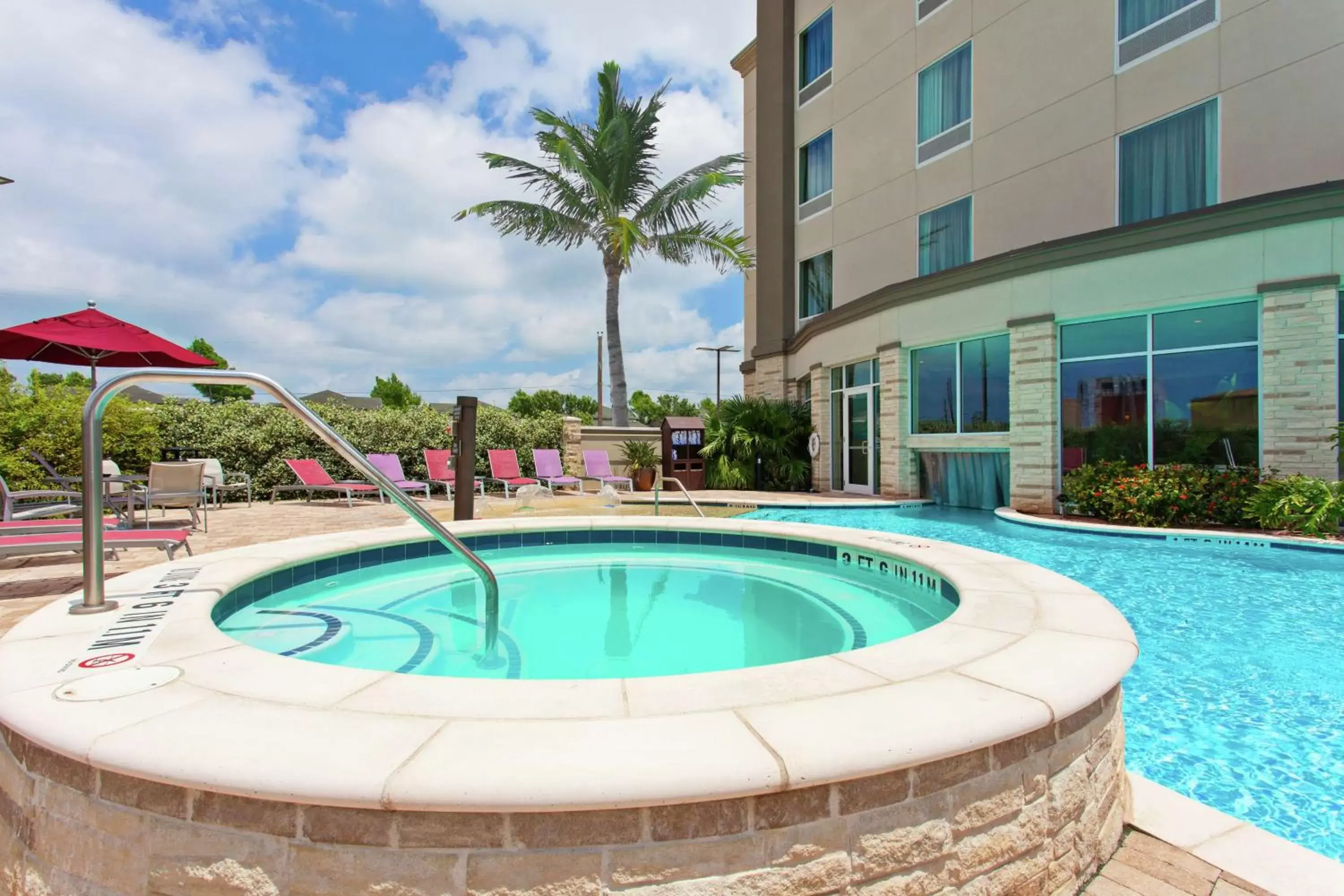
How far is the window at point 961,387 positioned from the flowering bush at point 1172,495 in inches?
85.2

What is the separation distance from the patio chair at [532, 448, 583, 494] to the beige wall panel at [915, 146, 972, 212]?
10.1m

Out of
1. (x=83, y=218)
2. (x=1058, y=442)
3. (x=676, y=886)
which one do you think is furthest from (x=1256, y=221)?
(x=83, y=218)

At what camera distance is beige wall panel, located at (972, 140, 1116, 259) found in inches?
448

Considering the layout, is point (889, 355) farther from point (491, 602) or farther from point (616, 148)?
point (491, 602)

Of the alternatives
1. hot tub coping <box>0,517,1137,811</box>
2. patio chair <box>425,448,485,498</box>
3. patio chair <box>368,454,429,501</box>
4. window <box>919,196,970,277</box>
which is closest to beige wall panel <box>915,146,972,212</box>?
window <box>919,196,970,277</box>

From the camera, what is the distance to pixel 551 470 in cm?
1474

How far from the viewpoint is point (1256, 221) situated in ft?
27.6

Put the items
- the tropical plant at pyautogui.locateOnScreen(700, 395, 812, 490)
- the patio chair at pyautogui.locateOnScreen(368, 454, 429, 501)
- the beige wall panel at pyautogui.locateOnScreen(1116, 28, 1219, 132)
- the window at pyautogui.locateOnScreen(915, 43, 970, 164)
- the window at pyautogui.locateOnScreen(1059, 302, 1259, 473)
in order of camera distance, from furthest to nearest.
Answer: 1. the tropical plant at pyautogui.locateOnScreen(700, 395, 812, 490)
2. the window at pyautogui.locateOnScreen(915, 43, 970, 164)
3. the patio chair at pyautogui.locateOnScreen(368, 454, 429, 501)
4. the beige wall panel at pyautogui.locateOnScreen(1116, 28, 1219, 132)
5. the window at pyautogui.locateOnScreen(1059, 302, 1259, 473)

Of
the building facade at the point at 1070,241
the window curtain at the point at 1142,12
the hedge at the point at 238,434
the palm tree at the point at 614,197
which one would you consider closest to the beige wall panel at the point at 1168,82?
the building facade at the point at 1070,241

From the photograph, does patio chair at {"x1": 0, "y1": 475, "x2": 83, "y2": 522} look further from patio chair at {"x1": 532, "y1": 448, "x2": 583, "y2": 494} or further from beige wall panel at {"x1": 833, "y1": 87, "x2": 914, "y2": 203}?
beige wall panel at {"x1": 833, "y1": 87, "x2": 914, "y2": 203}

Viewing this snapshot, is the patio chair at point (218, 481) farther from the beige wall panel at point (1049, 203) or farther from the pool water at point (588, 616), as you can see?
the beige wall panel at point (1049, 203)

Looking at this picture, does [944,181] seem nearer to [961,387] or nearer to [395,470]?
[961,387]

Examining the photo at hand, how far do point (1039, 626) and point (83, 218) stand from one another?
70.9ft

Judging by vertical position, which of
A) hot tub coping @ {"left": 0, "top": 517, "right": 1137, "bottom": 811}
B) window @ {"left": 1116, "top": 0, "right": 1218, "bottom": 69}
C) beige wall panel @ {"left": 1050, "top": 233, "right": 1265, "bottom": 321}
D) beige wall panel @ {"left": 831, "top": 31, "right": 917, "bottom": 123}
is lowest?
hot tub coping @ {"left": 0, "top": 517, "right": 1137, "bottom": 811}
